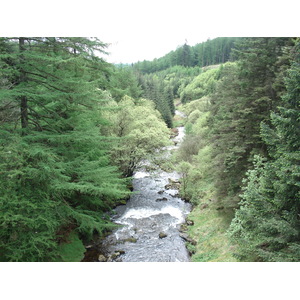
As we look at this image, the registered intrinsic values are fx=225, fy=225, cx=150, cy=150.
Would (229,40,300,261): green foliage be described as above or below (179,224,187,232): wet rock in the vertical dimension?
above

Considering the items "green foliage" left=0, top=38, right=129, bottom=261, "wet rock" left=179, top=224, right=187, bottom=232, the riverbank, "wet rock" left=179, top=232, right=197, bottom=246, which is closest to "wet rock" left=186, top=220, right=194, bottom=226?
the riverbank

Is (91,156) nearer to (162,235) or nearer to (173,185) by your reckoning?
(162,235)

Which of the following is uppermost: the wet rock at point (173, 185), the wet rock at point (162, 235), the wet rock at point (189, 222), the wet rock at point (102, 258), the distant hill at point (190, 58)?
the distant hill at point (190, 58)

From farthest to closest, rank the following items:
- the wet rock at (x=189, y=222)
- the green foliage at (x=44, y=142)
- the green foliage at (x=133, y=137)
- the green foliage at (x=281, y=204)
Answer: the green foliage at (x=133, y=137) < the wet rock at (x=189, y=222) < the green foliage at (x=44, y=142) < the green foliage at (x=281, y=204)

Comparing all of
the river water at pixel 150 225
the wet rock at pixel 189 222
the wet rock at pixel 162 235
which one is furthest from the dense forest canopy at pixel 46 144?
the wet rock at pixel 189 222

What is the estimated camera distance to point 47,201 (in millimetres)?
6719

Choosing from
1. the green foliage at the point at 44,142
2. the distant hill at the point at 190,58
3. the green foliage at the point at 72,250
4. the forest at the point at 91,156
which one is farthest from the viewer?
the distant hill at the point at 190,58

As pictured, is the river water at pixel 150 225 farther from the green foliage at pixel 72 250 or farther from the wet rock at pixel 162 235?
the green foliage at pixel 72 250

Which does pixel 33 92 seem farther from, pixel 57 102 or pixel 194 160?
pixel 194 160

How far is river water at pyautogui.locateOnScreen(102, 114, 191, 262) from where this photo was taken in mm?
9875

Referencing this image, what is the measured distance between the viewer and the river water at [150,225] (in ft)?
32.4

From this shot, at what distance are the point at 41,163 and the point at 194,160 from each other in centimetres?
1485

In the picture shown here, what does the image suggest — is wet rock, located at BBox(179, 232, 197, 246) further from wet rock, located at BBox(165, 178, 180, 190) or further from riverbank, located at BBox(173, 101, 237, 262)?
wet rock, located at BBox(165, 178, 180, 190)

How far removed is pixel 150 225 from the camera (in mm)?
12336
